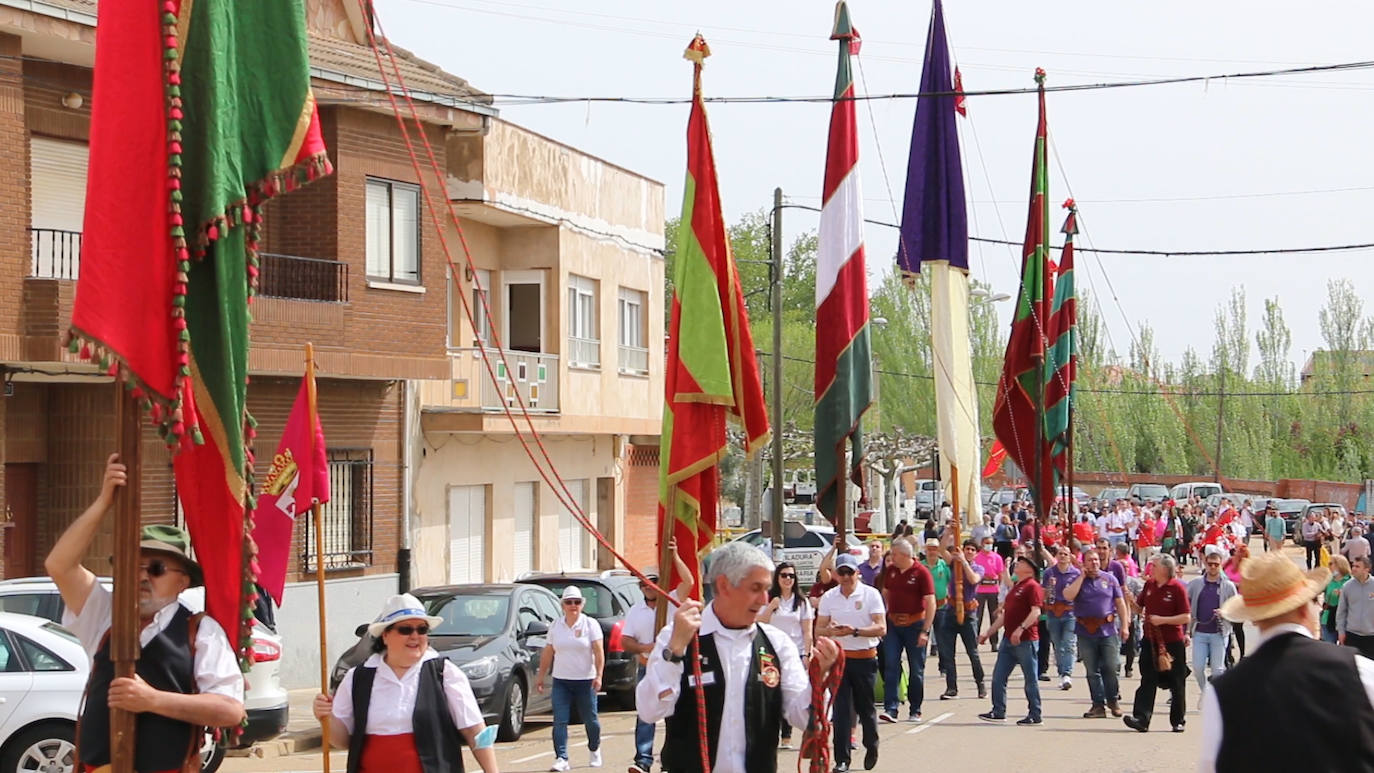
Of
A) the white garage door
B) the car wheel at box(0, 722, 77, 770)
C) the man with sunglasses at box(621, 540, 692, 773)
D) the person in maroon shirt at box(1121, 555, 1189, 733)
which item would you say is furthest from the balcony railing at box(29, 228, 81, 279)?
the person in maroon shirt at box(1121, 555, 1189, 733)

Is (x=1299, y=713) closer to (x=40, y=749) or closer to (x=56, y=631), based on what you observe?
(x=40, y=749)

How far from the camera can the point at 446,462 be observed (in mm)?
28438

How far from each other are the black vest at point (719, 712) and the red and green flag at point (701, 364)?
145 inches

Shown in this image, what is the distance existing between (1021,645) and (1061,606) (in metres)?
A: 1.86

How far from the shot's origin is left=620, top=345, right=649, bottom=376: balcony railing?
35.4m

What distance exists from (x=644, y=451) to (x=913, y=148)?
63.6 feet

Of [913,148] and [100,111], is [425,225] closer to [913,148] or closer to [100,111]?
[913,148]

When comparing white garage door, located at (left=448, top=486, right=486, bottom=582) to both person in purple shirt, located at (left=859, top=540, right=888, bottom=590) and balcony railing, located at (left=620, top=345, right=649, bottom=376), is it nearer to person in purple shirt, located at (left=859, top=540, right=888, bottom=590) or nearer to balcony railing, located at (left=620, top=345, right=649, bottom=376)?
balcony railing, located at (left=620, top=345, right=649, bottom=376)

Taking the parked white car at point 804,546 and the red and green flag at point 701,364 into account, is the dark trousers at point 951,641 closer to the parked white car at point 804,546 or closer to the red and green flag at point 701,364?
the red and green flag at point 701,364

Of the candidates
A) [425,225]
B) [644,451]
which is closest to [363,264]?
[425,225]

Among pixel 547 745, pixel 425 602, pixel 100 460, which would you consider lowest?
pixel 547 745

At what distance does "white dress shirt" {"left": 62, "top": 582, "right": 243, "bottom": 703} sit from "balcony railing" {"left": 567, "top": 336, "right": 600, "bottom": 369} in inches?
1029

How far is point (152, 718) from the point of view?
18.7 ft

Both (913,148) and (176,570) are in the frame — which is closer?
(176,570)
